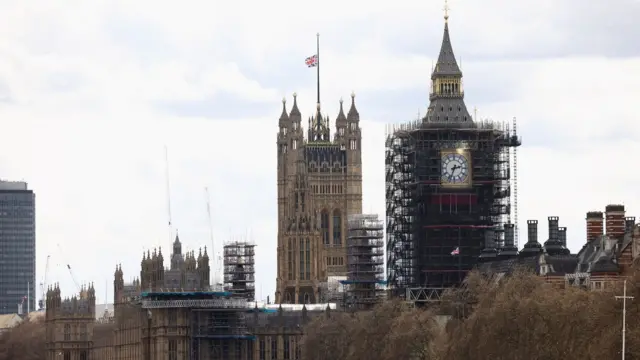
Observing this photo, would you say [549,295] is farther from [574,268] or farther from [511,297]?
[574,268]

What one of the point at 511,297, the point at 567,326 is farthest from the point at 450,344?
the point at 567,326

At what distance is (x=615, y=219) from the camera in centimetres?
19188

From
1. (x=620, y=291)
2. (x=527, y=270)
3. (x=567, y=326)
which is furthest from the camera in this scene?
(x=527, y=270)

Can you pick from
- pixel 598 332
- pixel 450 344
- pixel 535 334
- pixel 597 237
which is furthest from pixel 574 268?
pixel 598 332

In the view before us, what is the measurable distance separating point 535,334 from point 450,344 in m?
17.1

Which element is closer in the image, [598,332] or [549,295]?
[598,332]

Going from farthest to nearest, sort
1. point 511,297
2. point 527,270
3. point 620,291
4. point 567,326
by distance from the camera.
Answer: point 527,270 < point 511,297 < point 567,326 < point 620,291

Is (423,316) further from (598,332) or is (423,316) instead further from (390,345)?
(598,332)

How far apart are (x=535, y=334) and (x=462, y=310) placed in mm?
43174

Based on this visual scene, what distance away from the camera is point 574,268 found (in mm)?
192625

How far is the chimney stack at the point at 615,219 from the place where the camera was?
19150 centimetres

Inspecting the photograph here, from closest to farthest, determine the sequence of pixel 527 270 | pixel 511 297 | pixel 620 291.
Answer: pixel 620 291 < pixel 511 297 < pixel 527 270

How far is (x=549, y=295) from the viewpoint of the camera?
513ft

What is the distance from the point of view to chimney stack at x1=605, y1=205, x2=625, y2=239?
628 feet
